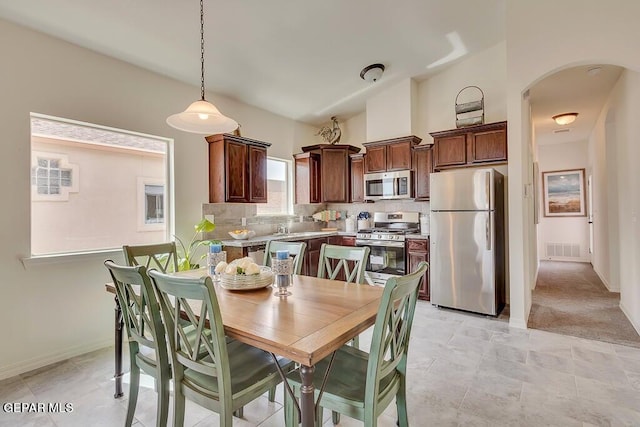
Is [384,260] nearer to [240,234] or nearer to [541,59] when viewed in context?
[240,234]

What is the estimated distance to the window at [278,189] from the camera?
5.16m

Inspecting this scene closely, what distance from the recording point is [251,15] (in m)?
3.00

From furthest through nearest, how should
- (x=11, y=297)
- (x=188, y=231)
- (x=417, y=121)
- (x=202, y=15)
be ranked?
1. (x=417, y=121)
2. (x=188, y=231)
3. (x=202, y=15)
4. (x=11, y=297)

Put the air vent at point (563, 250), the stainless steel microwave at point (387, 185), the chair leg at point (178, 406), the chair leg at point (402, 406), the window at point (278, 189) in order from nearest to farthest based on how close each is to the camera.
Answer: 1. the chair leg at point (178, 406)
2. the chair leg at point (402, 406)
3. the stainless steel microwave at point (387, 185)
4. the window at point (278, 189)
5. the air vent at point (563, 250)

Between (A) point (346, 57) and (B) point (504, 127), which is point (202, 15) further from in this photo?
(B) point (504, 127)

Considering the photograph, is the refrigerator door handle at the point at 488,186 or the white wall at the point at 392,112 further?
the white wall at the point at 392,112

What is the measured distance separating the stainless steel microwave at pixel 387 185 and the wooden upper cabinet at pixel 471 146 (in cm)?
48

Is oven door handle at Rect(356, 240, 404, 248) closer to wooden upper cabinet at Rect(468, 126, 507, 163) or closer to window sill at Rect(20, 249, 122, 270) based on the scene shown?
wooden upper cabinet at Rect(468, 126, 507, 163)

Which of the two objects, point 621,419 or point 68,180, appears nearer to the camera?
point 621,419

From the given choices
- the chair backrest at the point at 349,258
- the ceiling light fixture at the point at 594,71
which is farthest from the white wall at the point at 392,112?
the chair backrest at the point at 349,258

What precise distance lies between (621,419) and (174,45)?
448 cm

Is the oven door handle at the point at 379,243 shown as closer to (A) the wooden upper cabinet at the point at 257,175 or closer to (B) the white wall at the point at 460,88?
(A) the wooden upper cabinet at the point at 257,175

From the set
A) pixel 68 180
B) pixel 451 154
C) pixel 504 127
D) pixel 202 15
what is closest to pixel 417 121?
pixel 451 154

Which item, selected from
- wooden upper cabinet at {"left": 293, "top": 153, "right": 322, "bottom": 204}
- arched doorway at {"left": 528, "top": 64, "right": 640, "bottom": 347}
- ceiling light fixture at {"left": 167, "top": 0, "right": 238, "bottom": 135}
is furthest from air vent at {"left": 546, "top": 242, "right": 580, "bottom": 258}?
ceiling light fixture at {"left": 167, "top": 0, "right": 238, "bottom": 135}
